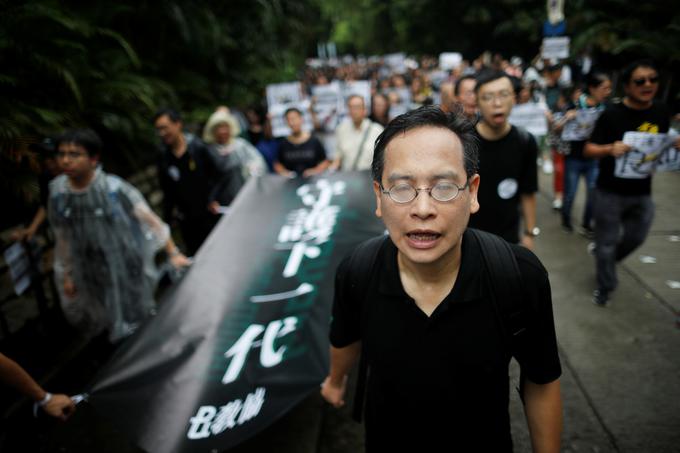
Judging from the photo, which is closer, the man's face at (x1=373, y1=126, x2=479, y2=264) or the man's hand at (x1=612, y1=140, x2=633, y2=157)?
the man's face at (x1=373, y1=126, x2=479, y2=264)

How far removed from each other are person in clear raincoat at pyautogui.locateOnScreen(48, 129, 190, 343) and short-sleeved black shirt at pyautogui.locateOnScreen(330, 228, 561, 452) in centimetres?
240

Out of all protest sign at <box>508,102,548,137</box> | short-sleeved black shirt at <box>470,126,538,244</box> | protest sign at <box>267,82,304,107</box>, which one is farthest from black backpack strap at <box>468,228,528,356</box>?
protest sign at <box>267,82,304,107</box>

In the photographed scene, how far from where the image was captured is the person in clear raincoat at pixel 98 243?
3309 millimetres

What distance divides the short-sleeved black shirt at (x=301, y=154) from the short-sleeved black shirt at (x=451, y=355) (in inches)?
154

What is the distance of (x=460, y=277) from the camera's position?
134 cm

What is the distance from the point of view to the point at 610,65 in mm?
11836

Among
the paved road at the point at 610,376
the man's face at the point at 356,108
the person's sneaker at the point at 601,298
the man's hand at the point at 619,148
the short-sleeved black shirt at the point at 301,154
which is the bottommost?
the paved road at the point at 610,376

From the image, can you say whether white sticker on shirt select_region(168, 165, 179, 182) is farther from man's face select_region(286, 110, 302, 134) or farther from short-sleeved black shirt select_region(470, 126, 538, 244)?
short-sleeved black shirt select_region(470, 126, 538, 244)

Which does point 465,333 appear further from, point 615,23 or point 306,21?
point 306,21

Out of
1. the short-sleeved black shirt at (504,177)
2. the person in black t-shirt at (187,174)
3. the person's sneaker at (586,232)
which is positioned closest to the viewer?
the short-sleeved black shirt at (504,177)

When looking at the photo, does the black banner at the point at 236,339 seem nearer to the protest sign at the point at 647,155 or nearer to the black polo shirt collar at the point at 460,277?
the black polo shirt collar at the point at 460,277

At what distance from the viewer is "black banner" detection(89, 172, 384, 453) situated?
2232 mm

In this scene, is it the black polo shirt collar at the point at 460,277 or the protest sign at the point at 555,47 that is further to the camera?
the protest sign at the point at 555,47

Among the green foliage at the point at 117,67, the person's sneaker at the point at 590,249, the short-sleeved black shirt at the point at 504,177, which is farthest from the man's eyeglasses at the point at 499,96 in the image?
the green foliage at the point at 117,67
